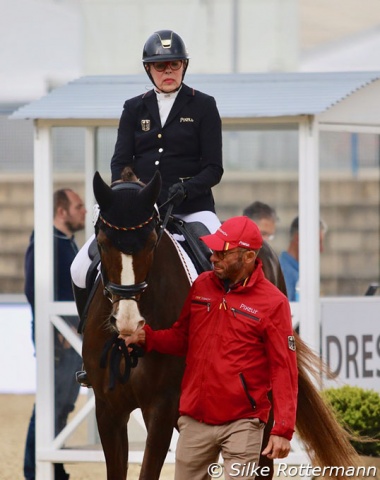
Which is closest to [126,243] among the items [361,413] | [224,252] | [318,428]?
[224,252]

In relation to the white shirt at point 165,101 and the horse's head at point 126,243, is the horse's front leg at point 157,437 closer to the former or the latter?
the horse's head at point 126,243

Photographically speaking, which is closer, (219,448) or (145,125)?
(219,448)

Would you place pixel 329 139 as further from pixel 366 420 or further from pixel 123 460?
pixel 123 460

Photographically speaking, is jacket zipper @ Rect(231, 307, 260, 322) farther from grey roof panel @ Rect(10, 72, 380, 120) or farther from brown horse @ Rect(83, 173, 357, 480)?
grey roof panel @ Rect(10, 72, 380, 120)

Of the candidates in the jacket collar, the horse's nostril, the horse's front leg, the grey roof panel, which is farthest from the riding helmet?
the grey roof panel

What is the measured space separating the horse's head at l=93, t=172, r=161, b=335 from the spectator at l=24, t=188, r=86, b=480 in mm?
3447

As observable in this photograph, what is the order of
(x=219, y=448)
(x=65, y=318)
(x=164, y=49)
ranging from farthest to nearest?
(x=65, y=318) < (x=164, y=49) < (x=219, y=448)

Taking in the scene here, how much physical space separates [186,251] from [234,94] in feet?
10.1

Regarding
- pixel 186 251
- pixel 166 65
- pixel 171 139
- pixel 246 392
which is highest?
pixel 166 65

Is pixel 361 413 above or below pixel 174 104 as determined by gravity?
below

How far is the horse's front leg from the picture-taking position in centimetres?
577

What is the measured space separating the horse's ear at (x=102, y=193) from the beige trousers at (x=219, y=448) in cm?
99

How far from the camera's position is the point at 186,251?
6293mm

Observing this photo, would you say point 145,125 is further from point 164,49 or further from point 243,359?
point 243,359
